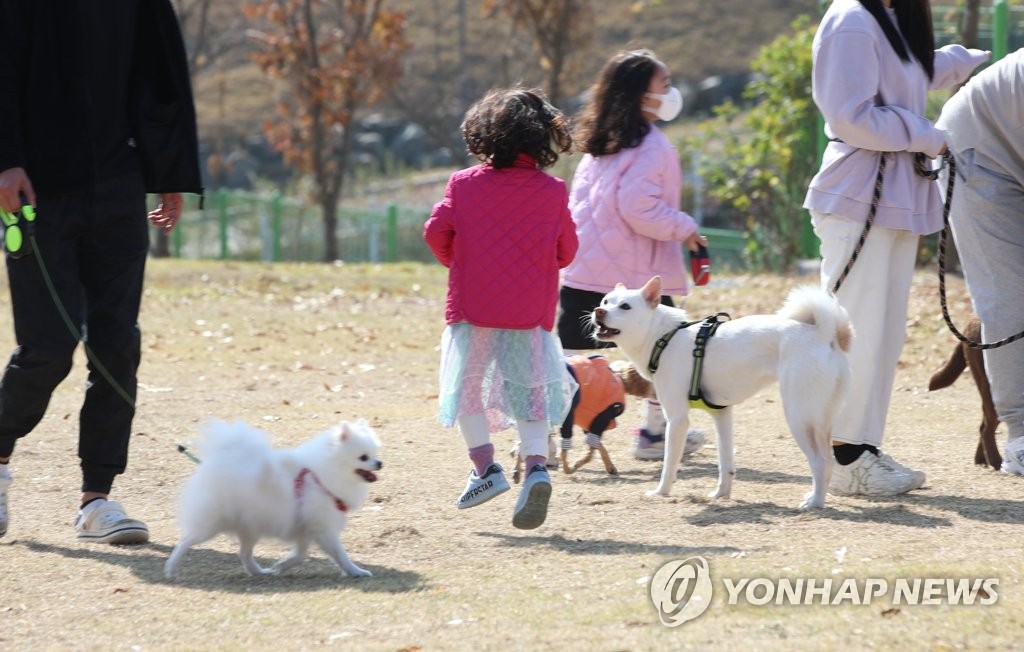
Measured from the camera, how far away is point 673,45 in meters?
43.8

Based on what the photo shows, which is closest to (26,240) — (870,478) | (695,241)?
(695,241)

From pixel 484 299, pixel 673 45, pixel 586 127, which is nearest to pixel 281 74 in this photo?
pixel 586 127

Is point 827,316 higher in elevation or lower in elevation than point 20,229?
lower

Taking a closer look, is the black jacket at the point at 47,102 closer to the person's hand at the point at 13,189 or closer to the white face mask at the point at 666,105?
the person's hand at the point at 13,189

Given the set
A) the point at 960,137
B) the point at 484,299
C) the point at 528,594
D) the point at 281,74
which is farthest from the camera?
the point at 281,74

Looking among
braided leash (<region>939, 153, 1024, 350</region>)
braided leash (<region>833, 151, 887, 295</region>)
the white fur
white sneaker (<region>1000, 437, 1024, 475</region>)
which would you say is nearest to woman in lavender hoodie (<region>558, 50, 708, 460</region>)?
the white fur

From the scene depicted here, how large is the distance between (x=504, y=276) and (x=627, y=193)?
143 centimetres

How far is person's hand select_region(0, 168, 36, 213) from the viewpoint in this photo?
15.4 feet

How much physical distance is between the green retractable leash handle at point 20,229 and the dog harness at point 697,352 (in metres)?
2.54

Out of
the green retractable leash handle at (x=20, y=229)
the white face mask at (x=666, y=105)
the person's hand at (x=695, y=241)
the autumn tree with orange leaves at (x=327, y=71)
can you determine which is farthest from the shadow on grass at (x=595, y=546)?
the autumn tree with orange leaves at (x=327, y=71)

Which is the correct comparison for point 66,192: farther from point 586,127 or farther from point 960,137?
point 960,137

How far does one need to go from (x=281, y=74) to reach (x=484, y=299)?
63.4 ft

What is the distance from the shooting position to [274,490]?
4.39m

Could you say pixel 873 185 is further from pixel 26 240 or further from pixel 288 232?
pixel 288 232
